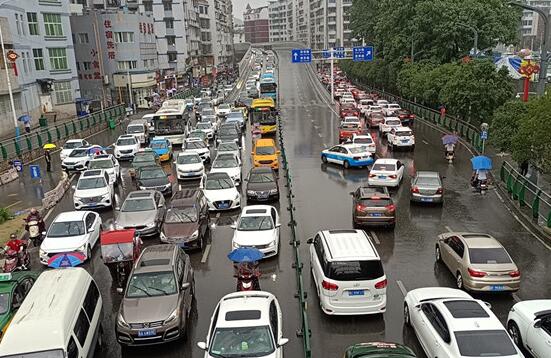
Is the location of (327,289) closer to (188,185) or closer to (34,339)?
(34,339)

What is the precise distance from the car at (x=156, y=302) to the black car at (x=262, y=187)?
413 inches

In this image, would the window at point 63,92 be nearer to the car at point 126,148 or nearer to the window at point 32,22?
the window at point 32,22

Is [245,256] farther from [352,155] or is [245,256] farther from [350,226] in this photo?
[352,155]

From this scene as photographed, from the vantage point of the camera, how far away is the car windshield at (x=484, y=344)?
416 inches

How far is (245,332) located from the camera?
11375 mm

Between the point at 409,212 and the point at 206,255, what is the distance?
32.7 ft

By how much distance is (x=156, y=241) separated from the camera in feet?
69.8

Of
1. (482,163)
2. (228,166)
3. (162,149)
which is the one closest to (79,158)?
(162,149)

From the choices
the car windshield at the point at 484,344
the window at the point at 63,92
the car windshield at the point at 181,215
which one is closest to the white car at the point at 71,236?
the car windshield at the point at 181,215

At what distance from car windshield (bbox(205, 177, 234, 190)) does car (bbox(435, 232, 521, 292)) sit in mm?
11874

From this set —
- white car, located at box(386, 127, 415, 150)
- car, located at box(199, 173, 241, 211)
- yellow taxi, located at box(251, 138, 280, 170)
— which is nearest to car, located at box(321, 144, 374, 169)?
yellow taxi, located at box(251, 138, 280, 170)

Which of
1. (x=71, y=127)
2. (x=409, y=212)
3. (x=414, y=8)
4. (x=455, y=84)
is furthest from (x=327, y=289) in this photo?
(x=414, y=8)

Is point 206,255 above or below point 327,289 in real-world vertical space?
below

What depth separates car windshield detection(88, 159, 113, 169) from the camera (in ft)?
101
